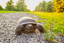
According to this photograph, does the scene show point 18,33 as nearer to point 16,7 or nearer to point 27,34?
point 27,34

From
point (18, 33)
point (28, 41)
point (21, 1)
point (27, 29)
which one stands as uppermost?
point (21, 1)

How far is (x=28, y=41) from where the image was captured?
1766 millimetres

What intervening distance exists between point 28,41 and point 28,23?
0.62 m

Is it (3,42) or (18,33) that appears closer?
(3,42)

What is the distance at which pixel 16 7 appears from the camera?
24938 mm

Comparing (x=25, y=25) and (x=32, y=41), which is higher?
(x=25, y=25)

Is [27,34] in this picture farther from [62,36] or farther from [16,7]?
[16,7]

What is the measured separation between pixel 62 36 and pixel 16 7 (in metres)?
25.5

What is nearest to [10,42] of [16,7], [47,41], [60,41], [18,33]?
[18,33]

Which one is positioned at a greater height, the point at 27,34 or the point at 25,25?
the point at 25,25

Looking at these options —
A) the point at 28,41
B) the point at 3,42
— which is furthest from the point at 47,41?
the point at 3,42

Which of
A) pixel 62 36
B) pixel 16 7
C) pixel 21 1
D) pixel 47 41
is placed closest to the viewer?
pixel 47 41

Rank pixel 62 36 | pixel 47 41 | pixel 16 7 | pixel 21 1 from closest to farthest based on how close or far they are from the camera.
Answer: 1. pixel 47 41
2. pixel 62 36
3. pixel 16 7
4. pixel 21 1

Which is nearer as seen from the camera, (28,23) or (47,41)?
(47,41)
